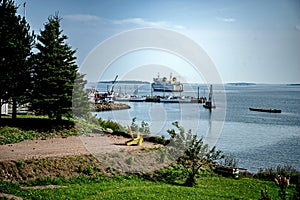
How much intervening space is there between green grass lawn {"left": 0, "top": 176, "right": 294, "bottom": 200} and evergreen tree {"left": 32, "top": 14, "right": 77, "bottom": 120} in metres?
6.86

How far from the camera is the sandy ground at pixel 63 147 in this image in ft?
A: 35.7

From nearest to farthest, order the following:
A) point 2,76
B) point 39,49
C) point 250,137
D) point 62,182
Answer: point 62,182 → point 2,76 → point 39,49 → point 250,137

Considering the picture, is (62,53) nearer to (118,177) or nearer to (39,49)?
(39,49)

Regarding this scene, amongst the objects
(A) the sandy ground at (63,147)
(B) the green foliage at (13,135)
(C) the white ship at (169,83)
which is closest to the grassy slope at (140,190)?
(B) the green foliage at (13,135)

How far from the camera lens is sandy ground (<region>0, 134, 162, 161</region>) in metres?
10.9

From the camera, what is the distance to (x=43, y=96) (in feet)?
51.6

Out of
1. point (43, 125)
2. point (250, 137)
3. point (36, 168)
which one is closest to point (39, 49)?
point (43, 125)

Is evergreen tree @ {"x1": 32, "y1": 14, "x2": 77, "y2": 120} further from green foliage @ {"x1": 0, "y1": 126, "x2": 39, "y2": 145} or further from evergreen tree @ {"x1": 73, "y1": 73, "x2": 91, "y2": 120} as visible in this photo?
green foliage @ {"x1": 0, "y1": 126, "x2": 39, "y2": 145}

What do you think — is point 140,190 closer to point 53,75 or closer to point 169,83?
point 53,75

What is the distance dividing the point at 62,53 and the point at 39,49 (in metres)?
1.04

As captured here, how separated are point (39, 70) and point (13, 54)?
4.57 feet

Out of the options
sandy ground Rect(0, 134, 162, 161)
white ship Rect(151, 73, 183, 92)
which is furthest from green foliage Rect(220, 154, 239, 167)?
white ship Rect(151, 73, 183, 92)

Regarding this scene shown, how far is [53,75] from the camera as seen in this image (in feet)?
53.0

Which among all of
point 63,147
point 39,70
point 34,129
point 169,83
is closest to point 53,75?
point 39,70
